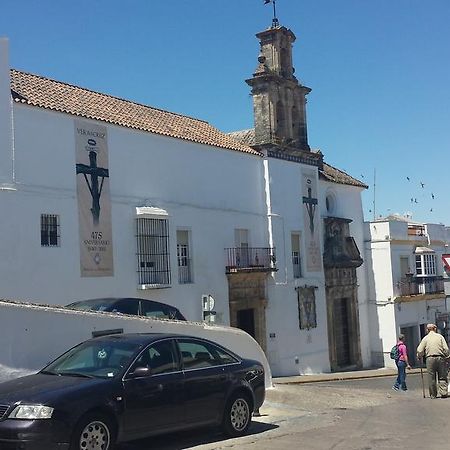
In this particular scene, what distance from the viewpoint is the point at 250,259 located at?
82.5ft

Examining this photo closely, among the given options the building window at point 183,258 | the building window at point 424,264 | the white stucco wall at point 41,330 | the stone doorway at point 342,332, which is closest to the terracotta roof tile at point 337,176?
the building window at point 424,264

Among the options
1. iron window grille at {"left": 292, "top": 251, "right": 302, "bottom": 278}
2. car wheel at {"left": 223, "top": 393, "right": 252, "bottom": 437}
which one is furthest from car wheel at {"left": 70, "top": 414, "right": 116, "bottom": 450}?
iron window grille at {"left": 292, "top": 251, "right": 302, "bottom": 278}

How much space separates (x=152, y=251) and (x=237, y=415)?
11.4 meters

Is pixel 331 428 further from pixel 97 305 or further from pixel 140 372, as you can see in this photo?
pixel 97 305

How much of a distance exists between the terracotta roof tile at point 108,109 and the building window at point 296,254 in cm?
408

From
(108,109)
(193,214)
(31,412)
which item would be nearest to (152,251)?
(193,214)

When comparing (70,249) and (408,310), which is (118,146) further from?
(408,310)

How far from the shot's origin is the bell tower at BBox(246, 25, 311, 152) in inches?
1087

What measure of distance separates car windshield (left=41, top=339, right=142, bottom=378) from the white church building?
319 inches

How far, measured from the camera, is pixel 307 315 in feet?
90.8

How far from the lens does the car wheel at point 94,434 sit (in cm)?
750

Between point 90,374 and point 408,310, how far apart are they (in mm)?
27918

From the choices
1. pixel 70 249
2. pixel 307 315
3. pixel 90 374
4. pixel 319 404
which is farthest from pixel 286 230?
pixel 90 374

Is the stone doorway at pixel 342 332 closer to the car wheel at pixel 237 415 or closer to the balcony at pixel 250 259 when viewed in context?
the balcony at pixel 250 259
